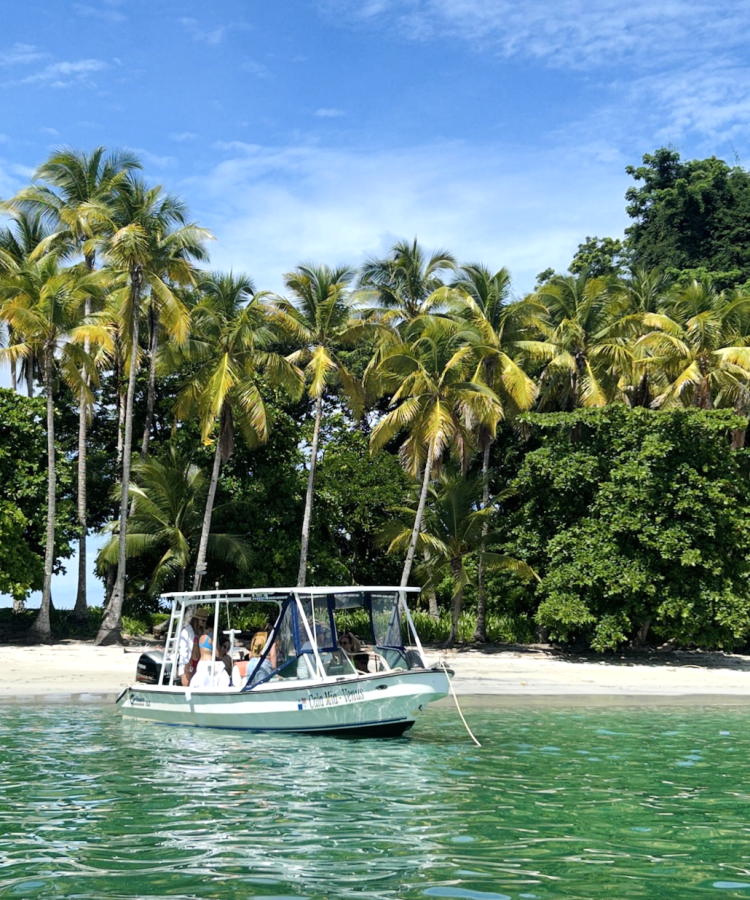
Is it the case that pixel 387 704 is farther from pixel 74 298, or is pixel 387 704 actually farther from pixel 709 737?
pixel 74 298

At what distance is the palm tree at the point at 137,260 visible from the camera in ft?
104

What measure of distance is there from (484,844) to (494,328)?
2833 cm

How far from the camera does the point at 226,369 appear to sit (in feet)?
106

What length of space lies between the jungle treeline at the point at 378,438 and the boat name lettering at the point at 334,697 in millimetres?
16486

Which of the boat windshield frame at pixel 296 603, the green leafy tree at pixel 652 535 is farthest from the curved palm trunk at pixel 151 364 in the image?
the boat windshield frame at pixel 296 603

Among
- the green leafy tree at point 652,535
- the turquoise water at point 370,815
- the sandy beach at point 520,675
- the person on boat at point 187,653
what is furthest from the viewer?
the green leafy tree at point 652,535

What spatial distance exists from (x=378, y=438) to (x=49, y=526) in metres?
11.7

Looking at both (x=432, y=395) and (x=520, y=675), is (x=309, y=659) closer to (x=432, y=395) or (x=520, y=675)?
(x=520, y=675)

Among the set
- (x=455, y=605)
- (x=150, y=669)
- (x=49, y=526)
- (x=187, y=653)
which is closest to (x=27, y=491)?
(x=49, y=526)

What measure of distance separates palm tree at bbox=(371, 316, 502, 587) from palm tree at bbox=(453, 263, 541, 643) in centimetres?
87

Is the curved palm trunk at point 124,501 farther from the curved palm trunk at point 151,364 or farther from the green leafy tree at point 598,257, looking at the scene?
the green leafy tree at point 598,257

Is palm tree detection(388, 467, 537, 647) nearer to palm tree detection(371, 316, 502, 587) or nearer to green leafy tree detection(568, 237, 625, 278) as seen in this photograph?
palm tree detection(371, 316, 502, 587)

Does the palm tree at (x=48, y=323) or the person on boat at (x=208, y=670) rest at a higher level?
the palm tree at (x=48, y=323)

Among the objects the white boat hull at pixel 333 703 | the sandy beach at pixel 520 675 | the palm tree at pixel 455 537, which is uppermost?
the palm tree at pixel 455 537
